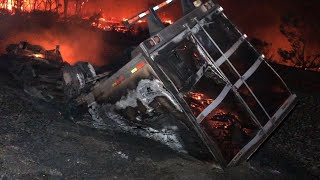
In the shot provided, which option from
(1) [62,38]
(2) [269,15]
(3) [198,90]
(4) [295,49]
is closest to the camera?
(3) [198,90]

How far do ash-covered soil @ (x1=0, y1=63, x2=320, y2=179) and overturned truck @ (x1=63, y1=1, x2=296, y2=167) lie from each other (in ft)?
1.23

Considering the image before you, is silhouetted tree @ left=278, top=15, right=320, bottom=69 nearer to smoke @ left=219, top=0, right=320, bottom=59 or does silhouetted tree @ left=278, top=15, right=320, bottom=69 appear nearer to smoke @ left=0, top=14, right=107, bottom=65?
smoke @ left=219, top=0, right=320, bottom=59

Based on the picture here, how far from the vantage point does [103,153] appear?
4844mm

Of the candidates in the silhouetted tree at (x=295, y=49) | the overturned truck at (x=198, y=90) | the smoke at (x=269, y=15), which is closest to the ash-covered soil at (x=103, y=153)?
the overturned truck at (x=198, y=90)

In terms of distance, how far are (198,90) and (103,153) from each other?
170 centimetres

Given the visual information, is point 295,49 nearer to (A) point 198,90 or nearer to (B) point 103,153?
(A) point 198,90

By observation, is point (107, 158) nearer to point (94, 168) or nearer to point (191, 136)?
point (94, 168)

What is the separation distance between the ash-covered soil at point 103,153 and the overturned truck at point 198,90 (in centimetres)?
38

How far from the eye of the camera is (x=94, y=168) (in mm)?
4391

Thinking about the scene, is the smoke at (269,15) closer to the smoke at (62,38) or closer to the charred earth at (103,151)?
the smoke at (62,38)

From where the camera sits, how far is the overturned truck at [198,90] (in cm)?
457

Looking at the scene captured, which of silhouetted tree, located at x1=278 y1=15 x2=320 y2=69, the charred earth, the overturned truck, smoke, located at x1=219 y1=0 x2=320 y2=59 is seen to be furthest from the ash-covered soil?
smoke, located at x1=219 y1=0 x2=320 y2=59

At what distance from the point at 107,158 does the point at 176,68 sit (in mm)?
1654

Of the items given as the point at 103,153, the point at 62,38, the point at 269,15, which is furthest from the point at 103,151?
the point at 269,15
